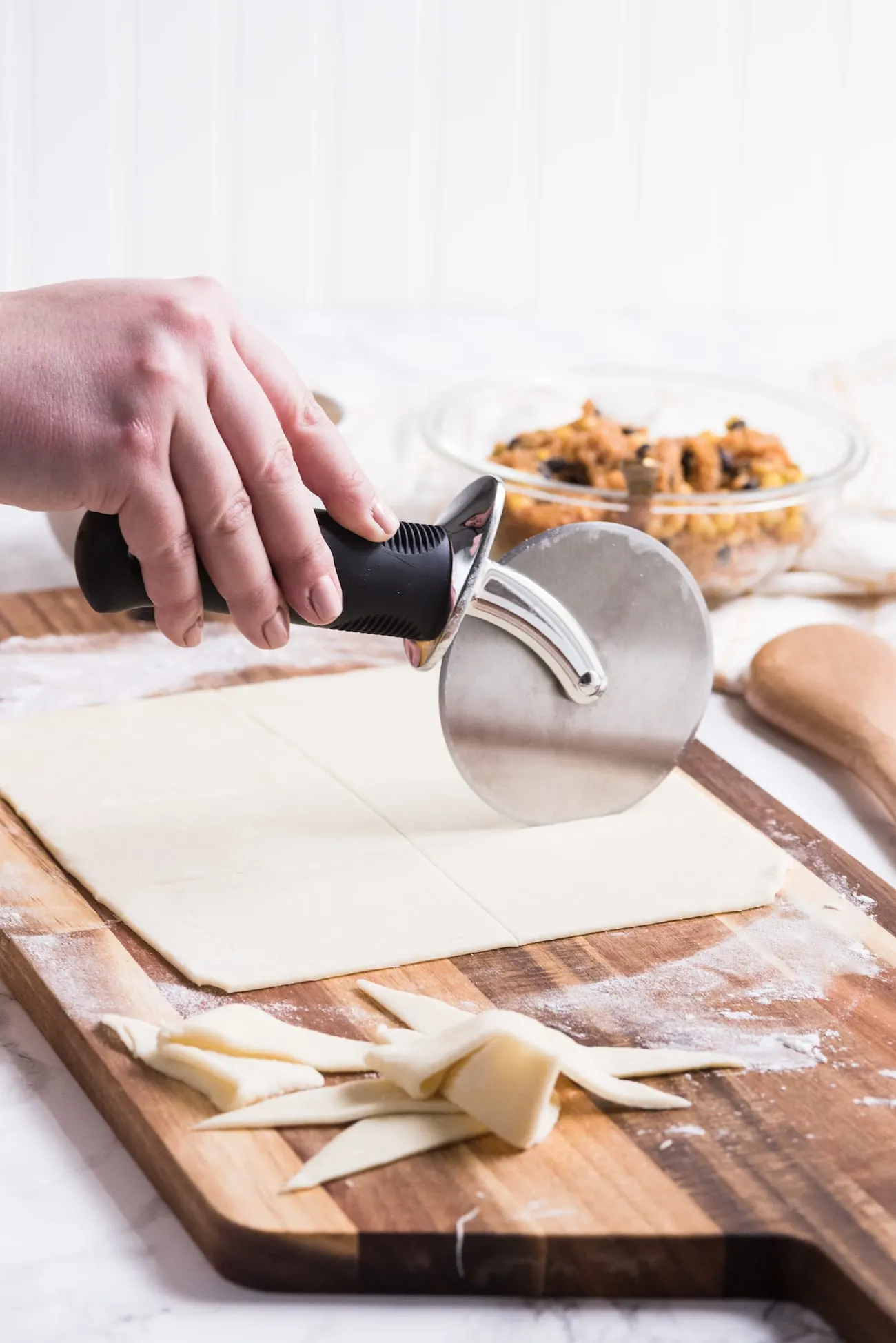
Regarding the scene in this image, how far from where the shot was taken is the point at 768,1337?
0.84 m

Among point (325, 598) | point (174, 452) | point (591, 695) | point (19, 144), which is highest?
point (19, 144)

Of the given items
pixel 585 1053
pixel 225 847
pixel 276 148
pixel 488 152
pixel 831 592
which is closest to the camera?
→ pixel 585 1053

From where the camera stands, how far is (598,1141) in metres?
0.93

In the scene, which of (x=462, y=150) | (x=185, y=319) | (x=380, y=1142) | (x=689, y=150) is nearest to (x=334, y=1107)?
(x=380, y=1142)

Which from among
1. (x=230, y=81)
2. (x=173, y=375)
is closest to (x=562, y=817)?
(x=173, y=375)

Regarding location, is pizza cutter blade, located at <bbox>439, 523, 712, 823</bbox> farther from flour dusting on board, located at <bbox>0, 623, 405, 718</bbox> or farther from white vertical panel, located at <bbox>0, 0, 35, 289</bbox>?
white vertical panel, located at <bbox>0, 0, 35, 289</bbox>

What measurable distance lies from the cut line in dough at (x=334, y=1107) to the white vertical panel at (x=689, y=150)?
258 centimetres

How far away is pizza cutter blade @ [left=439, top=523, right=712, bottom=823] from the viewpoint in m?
1.26

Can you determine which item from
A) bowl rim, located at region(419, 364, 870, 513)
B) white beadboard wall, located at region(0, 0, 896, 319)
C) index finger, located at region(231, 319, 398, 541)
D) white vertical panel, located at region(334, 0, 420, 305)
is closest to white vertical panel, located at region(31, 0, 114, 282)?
white beadboard wall, located at region(0, 0, 896, 319)

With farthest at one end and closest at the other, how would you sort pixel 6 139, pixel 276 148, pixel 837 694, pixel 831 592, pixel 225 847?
pixel 276 148 < pixel 6 139 < pixel 831 592 < pixel 837 694 < pixel 225 847

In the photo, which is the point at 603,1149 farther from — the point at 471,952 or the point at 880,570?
the point at 880,570

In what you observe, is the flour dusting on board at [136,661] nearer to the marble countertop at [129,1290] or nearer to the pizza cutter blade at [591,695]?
the pizza cutter blade at [591,695]

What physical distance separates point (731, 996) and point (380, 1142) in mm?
306

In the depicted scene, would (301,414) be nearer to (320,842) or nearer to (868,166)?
(320,842)
